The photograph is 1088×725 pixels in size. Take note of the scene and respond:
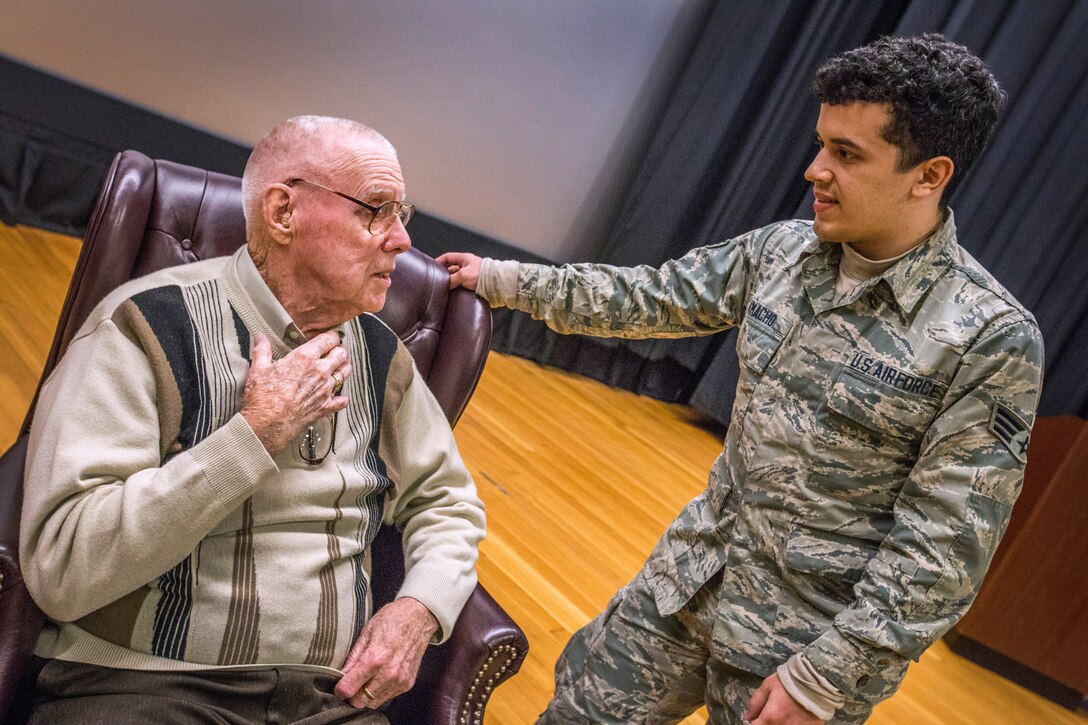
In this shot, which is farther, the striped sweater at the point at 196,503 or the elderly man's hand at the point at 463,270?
the elderly man's hand at the point at 463,270

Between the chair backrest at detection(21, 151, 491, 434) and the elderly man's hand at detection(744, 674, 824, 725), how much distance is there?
788 millimetres

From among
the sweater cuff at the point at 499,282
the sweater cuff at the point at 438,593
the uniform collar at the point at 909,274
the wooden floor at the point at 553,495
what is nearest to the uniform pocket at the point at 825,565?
the uniform collar at the point at 909,274

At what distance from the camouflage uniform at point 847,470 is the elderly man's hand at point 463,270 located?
1.50 feet

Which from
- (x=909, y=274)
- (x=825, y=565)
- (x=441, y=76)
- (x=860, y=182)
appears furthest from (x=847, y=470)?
(x=441, y=76)

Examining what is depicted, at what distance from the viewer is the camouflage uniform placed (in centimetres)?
133

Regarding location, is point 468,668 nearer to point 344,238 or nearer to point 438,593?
point 438,593

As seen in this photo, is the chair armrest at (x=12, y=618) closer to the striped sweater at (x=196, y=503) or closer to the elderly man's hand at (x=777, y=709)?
the striped sweater at (x=196, y=503)

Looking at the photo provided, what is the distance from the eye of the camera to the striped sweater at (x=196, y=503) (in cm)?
119

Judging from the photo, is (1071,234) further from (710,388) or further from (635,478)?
(635,478)

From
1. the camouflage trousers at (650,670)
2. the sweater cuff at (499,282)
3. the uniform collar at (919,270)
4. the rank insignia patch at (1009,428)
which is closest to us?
the rank insignia patch at (1009,428)

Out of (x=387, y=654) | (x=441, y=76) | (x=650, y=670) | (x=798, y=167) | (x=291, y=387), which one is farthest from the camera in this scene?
(x=798, y=167)

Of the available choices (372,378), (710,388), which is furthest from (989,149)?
(372,378)

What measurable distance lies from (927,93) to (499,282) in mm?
847

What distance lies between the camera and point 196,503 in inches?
47.1
